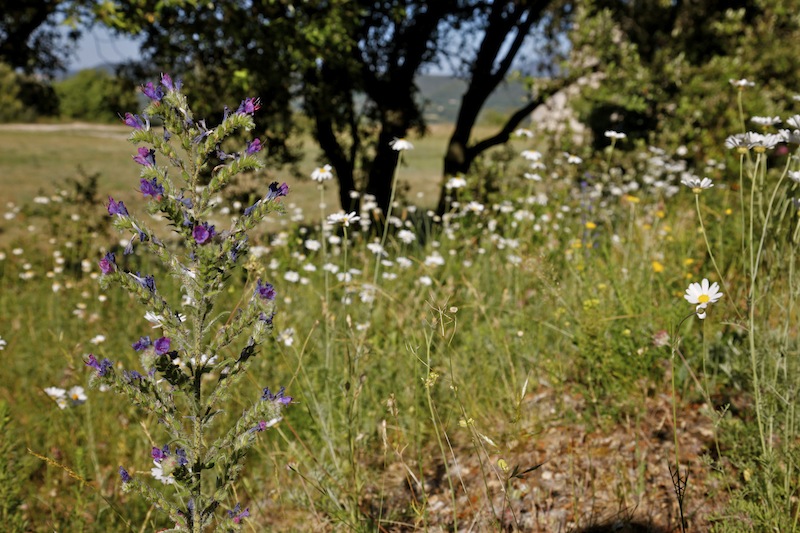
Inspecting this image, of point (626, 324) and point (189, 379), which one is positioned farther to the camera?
point (626, 324)

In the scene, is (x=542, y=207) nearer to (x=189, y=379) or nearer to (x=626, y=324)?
(x=626, y=324)

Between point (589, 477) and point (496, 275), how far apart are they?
261 cm

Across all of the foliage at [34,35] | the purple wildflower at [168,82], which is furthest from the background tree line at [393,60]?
the purple wildflower at [168,82]

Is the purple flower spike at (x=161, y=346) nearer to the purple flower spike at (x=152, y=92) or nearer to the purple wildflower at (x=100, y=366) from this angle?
the purple wildflower at (x=100, y=366)

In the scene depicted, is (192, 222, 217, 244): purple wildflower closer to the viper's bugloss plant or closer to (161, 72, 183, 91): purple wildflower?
the viper's bugloss plant

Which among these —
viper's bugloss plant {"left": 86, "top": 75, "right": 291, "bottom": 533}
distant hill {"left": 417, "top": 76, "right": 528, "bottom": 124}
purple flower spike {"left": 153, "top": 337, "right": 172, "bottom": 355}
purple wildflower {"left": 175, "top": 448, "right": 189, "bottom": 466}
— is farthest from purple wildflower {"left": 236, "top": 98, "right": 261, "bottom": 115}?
distant hill {"left": 417, "top": 76, "right": 528, "bottom": 124}

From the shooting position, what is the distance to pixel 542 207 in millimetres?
6516

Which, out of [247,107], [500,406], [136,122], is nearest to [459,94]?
[500,406]

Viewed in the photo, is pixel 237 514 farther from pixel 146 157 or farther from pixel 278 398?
pixel 146 157

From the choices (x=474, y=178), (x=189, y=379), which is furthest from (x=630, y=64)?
(x=189, y=379)

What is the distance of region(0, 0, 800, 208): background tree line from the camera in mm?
6758

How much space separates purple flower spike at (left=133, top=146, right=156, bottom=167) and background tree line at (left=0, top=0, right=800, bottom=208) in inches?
206

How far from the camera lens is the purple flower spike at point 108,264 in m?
1.48

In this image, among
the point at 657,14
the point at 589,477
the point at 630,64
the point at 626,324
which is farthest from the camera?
the point at 657,14
